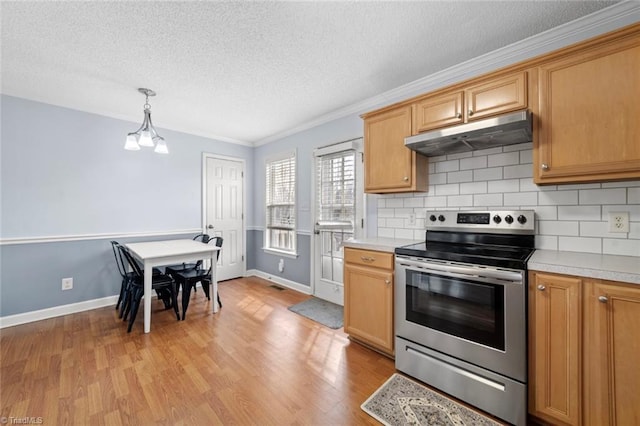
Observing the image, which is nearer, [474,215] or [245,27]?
[245,27]

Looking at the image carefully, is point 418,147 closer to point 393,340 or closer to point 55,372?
point 393,340

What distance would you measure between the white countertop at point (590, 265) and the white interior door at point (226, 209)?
417 centimetres

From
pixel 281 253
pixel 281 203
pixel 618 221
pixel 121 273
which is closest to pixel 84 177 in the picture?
pixel 121 273

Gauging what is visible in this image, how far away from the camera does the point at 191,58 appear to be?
224 cm

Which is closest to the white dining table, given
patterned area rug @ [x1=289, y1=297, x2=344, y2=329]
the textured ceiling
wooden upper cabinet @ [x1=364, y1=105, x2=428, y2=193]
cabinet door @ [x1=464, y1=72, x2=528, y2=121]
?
patterned area rug @ [x1=289, y1=297, x2=344, y2=329]

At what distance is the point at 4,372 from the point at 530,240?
160 inches

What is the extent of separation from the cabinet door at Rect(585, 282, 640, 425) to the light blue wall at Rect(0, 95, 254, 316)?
176 inches

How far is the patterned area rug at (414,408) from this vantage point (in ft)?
5.05

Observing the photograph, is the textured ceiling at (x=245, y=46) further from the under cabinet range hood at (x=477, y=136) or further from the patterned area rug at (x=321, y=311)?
the patterned area rug at (x=321, y=311)

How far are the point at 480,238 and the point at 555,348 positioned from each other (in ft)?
2.86

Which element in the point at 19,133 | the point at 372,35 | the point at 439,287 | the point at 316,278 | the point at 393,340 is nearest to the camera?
the point at 439,287

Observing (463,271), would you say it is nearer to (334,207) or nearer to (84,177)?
(334,207)

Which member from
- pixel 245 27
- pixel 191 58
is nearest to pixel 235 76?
pixel 191 58

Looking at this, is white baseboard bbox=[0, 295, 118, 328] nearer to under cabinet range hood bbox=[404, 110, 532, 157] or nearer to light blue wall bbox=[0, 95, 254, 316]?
light blue wall bbox=[0, 95, 254, 316]
